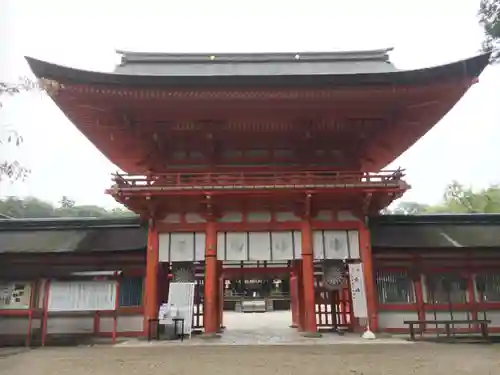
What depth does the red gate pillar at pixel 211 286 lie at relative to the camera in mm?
12586

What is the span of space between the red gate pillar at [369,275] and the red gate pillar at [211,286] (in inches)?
177

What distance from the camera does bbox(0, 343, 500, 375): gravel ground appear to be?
8.09m

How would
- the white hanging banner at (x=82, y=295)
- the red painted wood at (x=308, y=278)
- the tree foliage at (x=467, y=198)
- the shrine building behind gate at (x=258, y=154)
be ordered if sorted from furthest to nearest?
the tree foliage at (x=467, y=198) → the red painted wood at (x=308, y=278) → the white hanging banner at (x=82, y=295) → the shrine building behind gate at (x=258, y=154)

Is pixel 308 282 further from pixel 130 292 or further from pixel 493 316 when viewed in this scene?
pixel 493 316

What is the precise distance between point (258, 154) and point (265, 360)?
7.12 m

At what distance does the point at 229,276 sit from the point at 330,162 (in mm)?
6962

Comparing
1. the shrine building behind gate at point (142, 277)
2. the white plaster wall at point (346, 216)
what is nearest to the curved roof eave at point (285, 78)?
the white plaster wall at point (346, 216)

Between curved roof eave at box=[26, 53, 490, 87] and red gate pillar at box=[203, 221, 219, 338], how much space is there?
4.39m

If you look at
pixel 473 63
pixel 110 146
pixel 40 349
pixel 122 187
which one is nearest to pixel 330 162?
pixel 473 63

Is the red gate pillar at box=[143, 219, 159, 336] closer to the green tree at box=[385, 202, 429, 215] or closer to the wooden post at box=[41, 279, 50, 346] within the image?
the wooden post at box=[41, 279, 50, 346]

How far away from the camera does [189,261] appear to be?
1312cm

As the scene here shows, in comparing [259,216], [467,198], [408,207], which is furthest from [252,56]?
[408,207]

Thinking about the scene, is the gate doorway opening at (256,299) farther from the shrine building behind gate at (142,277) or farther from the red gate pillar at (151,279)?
the red gate pillar at (151,279)

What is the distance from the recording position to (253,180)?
43.2 ft
